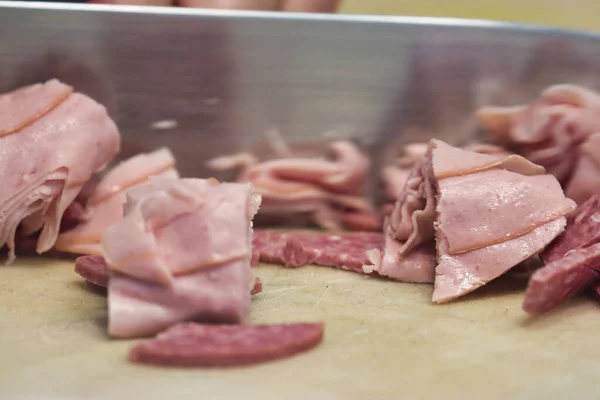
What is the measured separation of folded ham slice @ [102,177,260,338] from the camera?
106cm

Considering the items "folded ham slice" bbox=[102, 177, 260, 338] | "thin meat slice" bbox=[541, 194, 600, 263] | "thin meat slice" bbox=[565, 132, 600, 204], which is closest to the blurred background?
"thin meat slice" bbox=[565, 132, 600, 204]

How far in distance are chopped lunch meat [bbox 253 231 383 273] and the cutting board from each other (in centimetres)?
9

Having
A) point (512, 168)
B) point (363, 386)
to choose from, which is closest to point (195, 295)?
point (363, 386)

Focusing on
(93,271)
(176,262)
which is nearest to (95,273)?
(93,271)

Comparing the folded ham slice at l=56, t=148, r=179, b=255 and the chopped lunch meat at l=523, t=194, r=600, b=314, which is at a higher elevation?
the chopped lunch meat at l=523, t=194, r=600, b=314

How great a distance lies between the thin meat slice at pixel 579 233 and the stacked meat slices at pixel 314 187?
0.62 meters

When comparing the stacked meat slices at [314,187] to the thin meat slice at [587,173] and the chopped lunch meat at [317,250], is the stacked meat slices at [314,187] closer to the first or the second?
the chopped lunch meat at [317,250]

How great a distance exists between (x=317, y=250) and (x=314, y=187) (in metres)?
0.40

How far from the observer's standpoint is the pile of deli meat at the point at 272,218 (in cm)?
106

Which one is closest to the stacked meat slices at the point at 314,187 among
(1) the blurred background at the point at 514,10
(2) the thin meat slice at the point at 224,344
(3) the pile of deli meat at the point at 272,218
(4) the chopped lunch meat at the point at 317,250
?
(3) the pile of deli meat at the point at 272,218

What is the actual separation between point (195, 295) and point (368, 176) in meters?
1.02

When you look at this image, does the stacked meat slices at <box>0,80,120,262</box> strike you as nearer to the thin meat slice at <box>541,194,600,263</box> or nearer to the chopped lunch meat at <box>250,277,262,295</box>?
the chopped lunch meat at <box>250,277,262,295</box>

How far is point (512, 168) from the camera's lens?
1419 millimetres

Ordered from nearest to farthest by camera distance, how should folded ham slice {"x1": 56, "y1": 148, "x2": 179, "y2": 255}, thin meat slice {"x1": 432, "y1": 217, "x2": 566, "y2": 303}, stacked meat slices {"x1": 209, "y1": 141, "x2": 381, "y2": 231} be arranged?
1. thin meat slice {"x1": 432, "y1": 217, "x2": 566, "y2": 303}
2. folded ham slice {"x1": 56, "y1": 148, "x2": 179, "y2": 255}
3. stacked meat slices {"x1": 209, "y1": 141, "x2": 381, "y2": 231}
